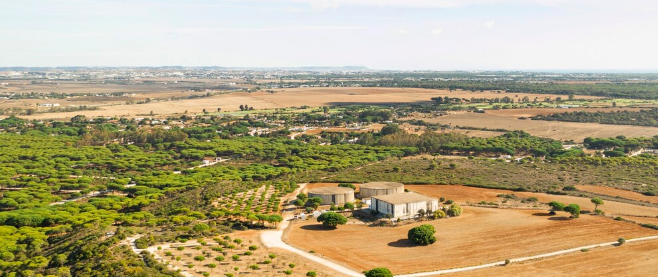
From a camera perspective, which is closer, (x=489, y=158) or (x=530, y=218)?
(x=530, y=218)

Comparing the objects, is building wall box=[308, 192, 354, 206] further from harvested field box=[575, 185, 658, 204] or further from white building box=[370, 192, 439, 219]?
harvested field box=[575, 185, 658, 204]

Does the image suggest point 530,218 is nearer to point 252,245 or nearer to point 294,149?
point 252,245

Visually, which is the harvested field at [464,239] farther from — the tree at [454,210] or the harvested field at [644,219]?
the harvested field at [644,219]

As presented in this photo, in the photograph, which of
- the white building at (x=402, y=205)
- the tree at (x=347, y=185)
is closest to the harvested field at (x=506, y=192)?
the white building at (x=402, y=205)

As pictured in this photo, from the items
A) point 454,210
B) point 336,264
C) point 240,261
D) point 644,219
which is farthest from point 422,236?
point 644,219

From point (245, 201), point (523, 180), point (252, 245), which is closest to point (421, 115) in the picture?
point (523, 180)

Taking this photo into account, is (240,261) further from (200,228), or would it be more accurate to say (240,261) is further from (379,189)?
(379,189)
